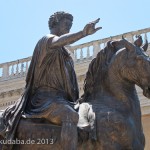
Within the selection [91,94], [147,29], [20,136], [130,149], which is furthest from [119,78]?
[147,29]

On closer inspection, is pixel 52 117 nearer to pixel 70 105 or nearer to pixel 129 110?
pixel 70 105

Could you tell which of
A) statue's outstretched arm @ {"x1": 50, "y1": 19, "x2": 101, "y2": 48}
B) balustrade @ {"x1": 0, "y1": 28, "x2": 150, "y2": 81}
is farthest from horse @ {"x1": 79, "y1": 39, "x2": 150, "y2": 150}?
balustrade @ {"x1": 0, "y1": 28, "x2": 150, "y2": 81}

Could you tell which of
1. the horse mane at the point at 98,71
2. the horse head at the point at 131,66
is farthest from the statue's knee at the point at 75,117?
the horse head at the point at 131,66

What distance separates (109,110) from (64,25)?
88 centimetres

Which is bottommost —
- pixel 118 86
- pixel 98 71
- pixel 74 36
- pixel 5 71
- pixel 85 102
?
pixel 85 102

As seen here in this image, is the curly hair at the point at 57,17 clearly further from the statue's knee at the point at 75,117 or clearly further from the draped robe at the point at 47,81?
the statue's knee at the point at 75,117

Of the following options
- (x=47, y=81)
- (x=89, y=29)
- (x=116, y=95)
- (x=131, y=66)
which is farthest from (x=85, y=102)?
(x=89, y=29)

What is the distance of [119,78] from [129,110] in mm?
279

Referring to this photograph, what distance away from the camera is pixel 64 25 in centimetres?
468

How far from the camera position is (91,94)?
4.48 m

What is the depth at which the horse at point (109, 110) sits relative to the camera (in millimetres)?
4137

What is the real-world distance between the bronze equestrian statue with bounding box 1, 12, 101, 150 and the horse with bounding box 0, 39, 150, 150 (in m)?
0.08

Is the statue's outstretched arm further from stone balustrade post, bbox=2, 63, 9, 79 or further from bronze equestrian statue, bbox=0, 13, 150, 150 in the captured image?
stone balustrade post, bbox=2, 63, 9, 79

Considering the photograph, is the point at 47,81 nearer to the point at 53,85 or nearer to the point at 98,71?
the point at 53,85
